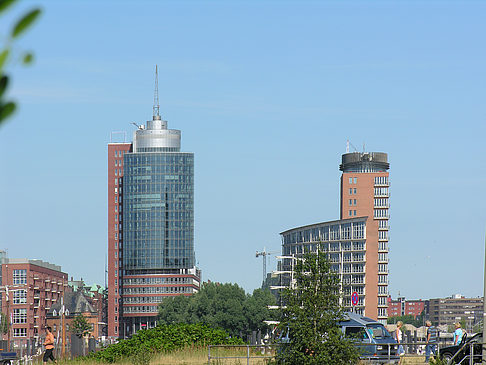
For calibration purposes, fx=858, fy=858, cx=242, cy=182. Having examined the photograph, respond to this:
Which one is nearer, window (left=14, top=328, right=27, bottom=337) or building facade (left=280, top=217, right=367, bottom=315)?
building facade (left=280, top=217, right=367, bottom=315)

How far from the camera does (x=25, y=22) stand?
5.55ft

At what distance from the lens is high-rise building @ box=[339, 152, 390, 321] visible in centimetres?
16250

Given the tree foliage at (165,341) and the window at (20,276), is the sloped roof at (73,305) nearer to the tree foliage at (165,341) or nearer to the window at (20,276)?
the window at (20,276)

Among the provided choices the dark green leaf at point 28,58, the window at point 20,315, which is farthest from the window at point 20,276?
the dark green leaf at point 28,58

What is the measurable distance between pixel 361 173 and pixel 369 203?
20.9 feet

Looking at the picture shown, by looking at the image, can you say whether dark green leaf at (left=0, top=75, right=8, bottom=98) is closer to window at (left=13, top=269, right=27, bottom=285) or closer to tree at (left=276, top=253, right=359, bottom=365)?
tree at (left=276, top=253, right=359, bottom=365)

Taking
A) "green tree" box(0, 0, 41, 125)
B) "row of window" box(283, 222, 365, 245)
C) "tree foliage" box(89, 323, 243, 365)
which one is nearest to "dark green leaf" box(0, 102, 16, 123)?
"green tree" box(0, 0, 41, 125)

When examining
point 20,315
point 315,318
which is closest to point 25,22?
point 315,318

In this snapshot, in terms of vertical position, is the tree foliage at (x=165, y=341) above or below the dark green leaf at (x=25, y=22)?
below

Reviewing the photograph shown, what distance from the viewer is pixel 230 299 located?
11944 cm

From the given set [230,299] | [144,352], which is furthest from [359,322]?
[230,299]

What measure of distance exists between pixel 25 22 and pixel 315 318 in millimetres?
20168

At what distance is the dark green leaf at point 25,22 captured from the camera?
1678 mm

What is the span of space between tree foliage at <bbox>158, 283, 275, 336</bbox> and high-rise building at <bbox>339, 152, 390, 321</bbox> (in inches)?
1716
